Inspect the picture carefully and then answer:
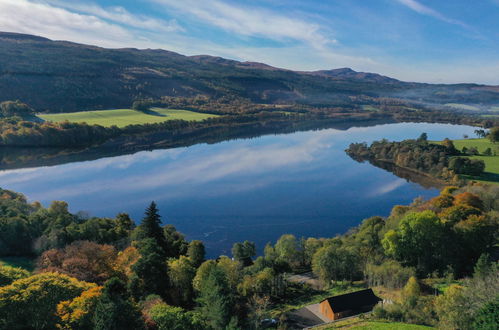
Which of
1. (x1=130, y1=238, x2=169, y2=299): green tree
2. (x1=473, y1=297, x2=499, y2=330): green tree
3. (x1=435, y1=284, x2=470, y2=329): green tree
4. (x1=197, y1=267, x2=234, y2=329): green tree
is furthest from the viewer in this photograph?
(x1=130, y1=238, x2=169, y2=299): green tree

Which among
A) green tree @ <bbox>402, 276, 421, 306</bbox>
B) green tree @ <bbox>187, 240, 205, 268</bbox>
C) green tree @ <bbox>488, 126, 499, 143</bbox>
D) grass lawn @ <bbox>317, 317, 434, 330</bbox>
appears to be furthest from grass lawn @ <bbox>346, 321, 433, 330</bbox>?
green tree @ <bbox>488, 126, 499, 143</bbox>

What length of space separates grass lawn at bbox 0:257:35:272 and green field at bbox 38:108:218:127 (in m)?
63.0

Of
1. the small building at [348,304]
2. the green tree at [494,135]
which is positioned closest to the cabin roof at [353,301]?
the small building at [348,304]

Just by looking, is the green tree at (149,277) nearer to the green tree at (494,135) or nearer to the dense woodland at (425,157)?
the dense woodland at (425,157)

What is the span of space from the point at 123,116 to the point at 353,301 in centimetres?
8666

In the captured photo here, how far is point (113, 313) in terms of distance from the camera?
12.5m

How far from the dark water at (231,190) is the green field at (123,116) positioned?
22669 millimetres

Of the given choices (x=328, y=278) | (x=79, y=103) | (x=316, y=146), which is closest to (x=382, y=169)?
(x=316, y=146)

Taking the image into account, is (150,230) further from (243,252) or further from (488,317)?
(488,317)

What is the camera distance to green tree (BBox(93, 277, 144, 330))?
12.5 meters

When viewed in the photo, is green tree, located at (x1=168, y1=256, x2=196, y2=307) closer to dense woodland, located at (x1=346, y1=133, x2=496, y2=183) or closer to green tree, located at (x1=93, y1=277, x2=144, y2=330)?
green tree, located at (x1=93, y1=277, x2=144, y2=330)

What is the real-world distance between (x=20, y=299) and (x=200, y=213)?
27.1m

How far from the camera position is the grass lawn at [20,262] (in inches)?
893

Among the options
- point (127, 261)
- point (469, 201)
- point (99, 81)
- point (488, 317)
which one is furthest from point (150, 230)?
point (99, 81)
